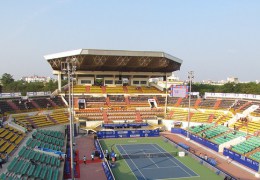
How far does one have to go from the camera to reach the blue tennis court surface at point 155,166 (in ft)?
81.1

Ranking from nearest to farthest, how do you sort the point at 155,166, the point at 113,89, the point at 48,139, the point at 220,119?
the point at 155,166 < the point at 48,139 < the point at 220,119 < the point at 113,89

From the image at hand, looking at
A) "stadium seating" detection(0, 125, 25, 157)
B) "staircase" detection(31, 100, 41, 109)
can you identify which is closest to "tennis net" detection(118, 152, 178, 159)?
"stadium seating" detection(0, 125, 25, 157)

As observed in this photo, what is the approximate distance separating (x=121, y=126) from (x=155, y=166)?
19.6m

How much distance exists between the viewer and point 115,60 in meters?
54.5

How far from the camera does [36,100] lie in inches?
1949

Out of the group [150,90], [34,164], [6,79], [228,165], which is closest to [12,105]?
[34,164]

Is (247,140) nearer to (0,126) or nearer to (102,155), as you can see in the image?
(102,155)

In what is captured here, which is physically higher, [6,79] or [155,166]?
[6,79]

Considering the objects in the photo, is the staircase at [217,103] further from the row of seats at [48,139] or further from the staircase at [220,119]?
the row of seats at [48,139]

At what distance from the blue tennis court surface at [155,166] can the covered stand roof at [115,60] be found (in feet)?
79.9

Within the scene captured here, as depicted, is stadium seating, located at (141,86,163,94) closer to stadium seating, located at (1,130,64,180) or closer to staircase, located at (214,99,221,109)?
staircase, located at (214,99,221,109)

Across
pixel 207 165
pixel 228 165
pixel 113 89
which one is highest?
pixel 113 89

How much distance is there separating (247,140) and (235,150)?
11.0 ft

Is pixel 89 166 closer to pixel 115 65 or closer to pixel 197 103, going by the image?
pixel 115 65
